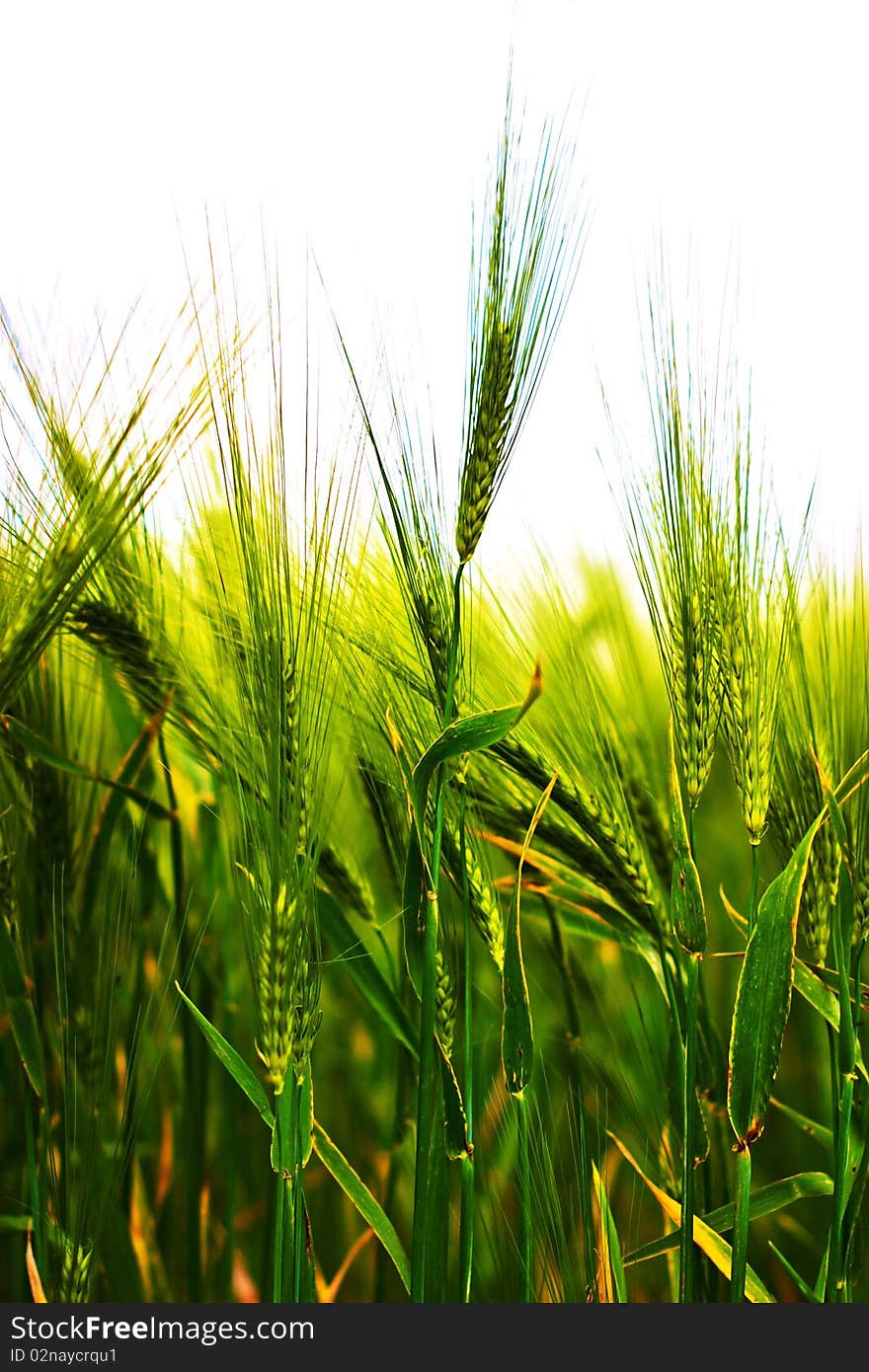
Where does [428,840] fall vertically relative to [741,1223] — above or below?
above

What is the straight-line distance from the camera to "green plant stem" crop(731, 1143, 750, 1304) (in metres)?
0.34

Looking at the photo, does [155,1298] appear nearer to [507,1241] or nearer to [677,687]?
[507,1241]

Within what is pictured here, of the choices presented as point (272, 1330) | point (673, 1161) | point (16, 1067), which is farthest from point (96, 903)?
point (673, 1161)

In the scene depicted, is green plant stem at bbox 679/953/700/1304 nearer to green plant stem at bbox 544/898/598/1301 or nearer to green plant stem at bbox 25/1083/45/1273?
green plant stem at bbox 544/898/598/1301

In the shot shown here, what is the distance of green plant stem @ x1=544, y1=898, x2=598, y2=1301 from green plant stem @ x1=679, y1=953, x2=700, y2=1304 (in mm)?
57

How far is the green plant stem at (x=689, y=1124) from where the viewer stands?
1.14ft

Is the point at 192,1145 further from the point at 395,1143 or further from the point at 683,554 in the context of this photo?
the point at 683,554

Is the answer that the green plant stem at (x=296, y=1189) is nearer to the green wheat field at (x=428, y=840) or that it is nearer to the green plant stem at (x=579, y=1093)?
the green wheat field at (x=428, y=840)

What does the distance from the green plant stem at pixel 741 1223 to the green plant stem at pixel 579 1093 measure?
0.07 meters

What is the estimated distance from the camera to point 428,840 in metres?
0.35

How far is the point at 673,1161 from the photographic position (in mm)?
452

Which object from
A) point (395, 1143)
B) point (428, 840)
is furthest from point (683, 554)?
point (395, 1143)

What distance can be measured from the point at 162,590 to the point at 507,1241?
418mm

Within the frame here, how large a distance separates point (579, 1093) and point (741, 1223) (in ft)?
0.51
